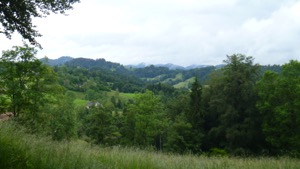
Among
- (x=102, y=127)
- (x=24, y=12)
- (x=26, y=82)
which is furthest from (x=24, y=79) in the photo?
(x=102, y=127)

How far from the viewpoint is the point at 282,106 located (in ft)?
112

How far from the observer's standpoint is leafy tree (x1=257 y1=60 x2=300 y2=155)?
110 ft

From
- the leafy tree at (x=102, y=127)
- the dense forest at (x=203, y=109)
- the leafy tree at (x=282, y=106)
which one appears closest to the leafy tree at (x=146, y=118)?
the dense forest at (x=203, y=109)

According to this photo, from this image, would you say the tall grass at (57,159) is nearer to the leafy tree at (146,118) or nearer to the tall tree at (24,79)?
the tall tree at (24,79)

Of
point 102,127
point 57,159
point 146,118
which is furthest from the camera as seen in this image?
point 102,127

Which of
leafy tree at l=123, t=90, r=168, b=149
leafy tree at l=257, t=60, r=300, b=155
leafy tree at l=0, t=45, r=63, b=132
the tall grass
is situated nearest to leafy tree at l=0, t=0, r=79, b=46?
the tall grass

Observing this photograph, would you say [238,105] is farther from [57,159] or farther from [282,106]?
[57,159]

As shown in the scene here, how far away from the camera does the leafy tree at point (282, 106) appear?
3359 centimetres

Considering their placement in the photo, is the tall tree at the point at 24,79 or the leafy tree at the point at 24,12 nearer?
the leafy tree at the point at 24,12

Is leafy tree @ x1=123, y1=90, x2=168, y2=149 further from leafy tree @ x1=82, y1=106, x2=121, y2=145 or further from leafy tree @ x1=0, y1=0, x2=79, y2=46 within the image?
leafy tree @ x1=0, y1=0, x2=79, y2=46

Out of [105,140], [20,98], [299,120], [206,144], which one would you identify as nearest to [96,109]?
[105,140]

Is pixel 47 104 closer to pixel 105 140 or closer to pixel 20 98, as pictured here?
pixel 20 98

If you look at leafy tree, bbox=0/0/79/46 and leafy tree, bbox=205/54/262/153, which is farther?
leafy tree, bbox=205/54/262/153

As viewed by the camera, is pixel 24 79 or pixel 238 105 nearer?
pixel 24 79
